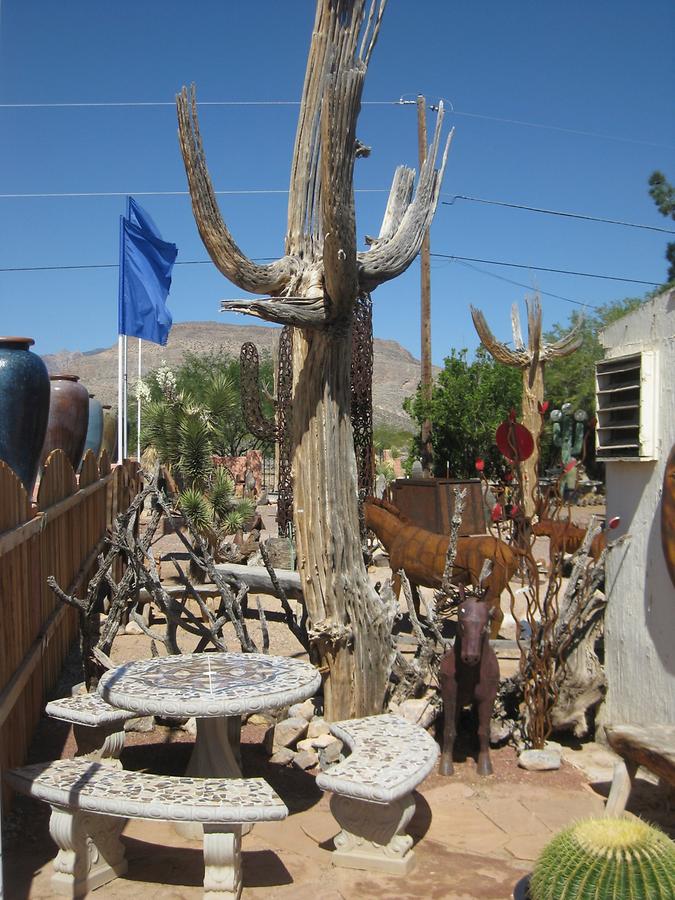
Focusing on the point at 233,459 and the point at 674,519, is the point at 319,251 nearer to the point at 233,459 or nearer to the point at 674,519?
the point at 674,519

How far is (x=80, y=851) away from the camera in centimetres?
391

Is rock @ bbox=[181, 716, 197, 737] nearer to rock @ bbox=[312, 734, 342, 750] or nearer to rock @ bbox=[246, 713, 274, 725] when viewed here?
rock @ bbox=[246, 713, 274, 725]

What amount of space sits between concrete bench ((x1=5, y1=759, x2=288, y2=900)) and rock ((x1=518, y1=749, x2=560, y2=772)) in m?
2.29

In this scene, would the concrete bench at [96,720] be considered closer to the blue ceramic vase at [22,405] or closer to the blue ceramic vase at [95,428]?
the blue ceramic vase at [22,405]

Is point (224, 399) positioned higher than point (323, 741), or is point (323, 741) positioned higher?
point (224, 399)

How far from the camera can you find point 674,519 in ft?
16.5

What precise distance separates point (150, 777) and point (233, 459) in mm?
19358

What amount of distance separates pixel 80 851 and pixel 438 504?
371 inches

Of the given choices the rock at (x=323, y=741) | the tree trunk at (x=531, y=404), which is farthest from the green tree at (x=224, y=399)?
the rock at (x=323, y=741)

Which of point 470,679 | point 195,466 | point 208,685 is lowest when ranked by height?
point 470,679

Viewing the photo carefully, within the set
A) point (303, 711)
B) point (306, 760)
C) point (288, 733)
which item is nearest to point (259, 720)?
point (303, 711)

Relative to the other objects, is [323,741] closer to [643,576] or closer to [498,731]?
[498,731]

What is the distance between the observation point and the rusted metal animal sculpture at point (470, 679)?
5.49m

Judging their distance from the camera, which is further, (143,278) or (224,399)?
(224,399)
